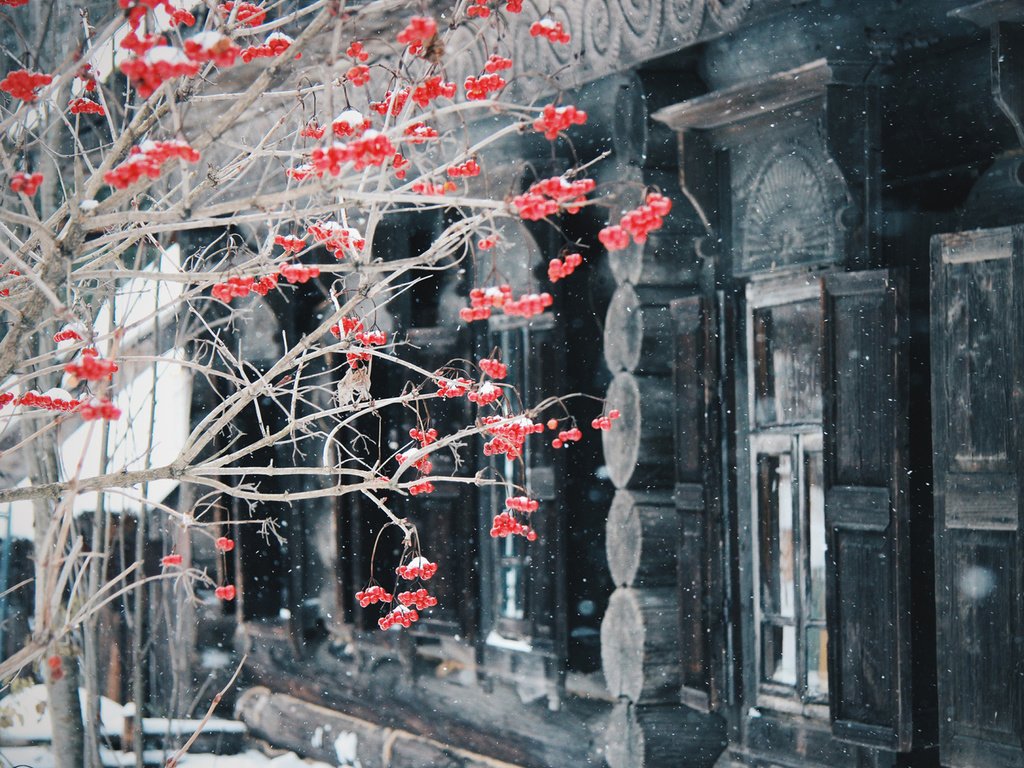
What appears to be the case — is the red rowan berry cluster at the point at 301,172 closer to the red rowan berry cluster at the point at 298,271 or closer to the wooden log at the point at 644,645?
the red rowan berry cluster at the point at 298,271

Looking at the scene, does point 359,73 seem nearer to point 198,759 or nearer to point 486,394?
point 486,394

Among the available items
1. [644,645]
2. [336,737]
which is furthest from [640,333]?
[336,737]

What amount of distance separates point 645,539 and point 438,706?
2.25 m

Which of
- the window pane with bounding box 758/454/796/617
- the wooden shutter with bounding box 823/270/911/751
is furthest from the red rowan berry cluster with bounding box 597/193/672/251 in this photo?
the window pane with bounding box 758/454/796/617

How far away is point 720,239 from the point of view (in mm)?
5938

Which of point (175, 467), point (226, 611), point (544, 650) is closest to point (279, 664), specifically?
point (226, 611)

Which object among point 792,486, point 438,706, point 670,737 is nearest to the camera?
point 792,486

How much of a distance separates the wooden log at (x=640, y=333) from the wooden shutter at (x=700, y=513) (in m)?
0.25

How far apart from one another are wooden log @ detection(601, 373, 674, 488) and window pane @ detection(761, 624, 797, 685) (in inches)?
36.0

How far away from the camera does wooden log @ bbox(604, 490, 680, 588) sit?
6172 millimetres

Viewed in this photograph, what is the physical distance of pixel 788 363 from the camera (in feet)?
18.2

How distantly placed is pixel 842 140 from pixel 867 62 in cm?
30

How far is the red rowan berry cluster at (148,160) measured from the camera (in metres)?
3.02

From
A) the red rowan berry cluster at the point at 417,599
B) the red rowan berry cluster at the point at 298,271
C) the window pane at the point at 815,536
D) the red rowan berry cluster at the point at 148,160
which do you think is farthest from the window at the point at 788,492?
the red rowan berry cluster at the point at 148,160
